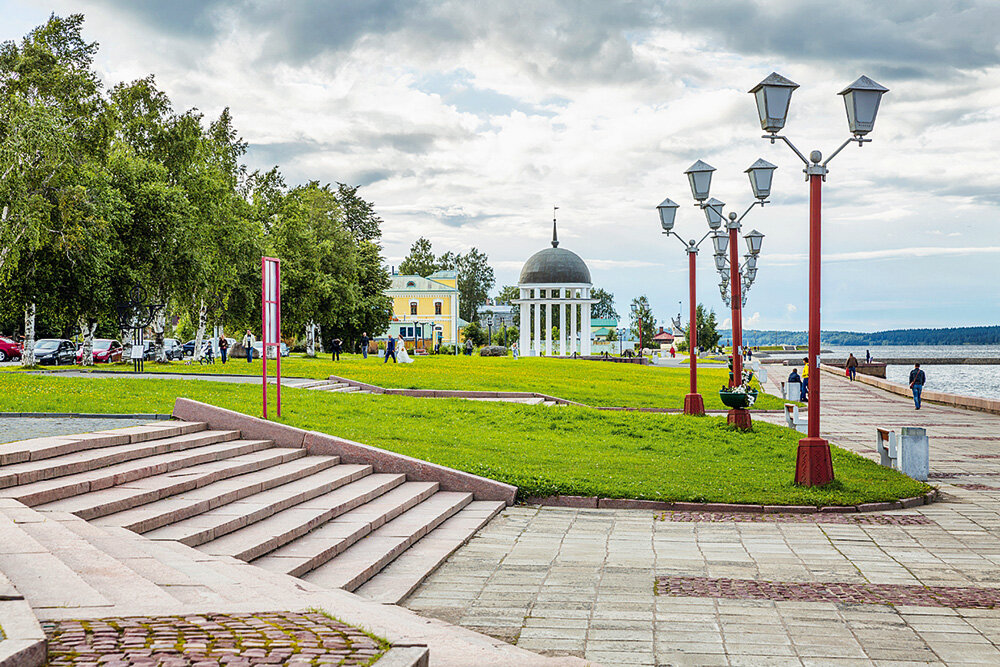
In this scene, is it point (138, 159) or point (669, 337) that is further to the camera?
point (669, 337)

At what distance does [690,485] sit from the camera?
42.1 feet

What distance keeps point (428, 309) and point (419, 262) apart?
19.8m

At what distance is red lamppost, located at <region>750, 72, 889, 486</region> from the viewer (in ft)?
41.3

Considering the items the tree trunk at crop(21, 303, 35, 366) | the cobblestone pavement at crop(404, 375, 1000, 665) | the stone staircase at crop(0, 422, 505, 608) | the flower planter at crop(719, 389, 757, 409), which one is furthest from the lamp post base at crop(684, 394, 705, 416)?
the tree trunk at crop(21, 303, 35, 366)

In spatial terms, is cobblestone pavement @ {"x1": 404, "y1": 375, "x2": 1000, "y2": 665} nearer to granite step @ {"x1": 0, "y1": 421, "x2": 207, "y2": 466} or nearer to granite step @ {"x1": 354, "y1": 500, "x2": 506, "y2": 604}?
granite step @ {"x1": 354, "y1": 500, "x2": 506, "y2": 604}

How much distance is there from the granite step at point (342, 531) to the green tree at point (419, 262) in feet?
366

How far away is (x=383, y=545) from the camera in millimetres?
8867

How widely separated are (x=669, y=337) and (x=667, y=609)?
134 metres

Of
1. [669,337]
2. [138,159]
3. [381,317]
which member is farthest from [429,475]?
[669,337]

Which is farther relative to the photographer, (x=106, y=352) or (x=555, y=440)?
(x=106, y=352)

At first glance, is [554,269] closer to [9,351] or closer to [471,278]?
[471,278]

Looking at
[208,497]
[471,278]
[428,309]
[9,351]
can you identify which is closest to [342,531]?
[208,497]

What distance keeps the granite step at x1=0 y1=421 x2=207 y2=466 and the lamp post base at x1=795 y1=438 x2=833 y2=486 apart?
8.92 meters

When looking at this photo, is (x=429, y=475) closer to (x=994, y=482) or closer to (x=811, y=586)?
(x=811, y=586)
